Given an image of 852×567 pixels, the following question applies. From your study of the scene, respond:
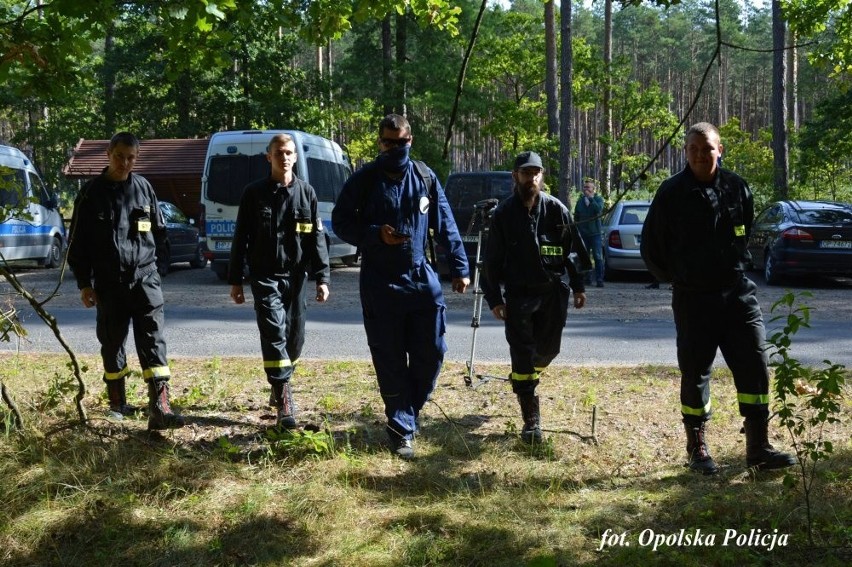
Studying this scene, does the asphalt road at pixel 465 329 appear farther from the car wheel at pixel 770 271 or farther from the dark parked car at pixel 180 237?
the dark parked car at pixel 180 237

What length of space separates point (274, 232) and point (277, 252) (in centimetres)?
13

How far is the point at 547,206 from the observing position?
6.03 meters

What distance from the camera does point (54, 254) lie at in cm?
2169

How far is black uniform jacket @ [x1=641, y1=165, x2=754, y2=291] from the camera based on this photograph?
514 cm

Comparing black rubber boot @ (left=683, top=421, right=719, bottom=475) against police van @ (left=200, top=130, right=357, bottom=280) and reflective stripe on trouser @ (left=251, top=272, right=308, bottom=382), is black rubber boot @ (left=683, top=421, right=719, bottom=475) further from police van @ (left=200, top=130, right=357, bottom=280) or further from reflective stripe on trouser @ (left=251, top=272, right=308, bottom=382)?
police van @ (left=200, top=130, right=357, bottom=280)

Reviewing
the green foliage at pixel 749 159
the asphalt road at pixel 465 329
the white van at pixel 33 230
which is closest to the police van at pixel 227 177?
the asphalt road at pixel 465 329

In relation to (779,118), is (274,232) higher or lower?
lower

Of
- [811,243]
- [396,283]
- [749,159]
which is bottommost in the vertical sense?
[811,243]

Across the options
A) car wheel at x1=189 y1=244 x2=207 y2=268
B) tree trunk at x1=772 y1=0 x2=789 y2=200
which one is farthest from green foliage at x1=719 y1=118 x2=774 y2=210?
car wheel at x1=189 y1=244 x2=207 y2=268

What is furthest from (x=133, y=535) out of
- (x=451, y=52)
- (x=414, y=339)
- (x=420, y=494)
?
(x=451, y=52)

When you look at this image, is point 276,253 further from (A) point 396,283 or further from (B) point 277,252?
(A) point 396,283

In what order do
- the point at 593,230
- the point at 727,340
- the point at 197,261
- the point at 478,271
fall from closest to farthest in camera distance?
the point at 727,340, the point at 478,271, the point at 593,230, the point at 197,261

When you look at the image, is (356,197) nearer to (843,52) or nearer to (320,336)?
(320,336)

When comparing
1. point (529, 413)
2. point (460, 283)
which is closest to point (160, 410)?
point (460, 283)
